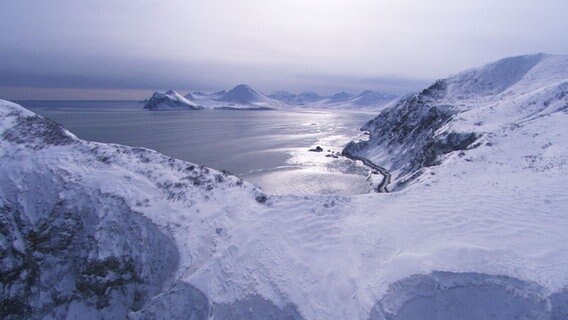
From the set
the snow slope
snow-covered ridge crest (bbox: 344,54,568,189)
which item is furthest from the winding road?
the snow slope

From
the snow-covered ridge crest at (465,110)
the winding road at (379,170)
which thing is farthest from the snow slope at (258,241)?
the winding road at (379,170)

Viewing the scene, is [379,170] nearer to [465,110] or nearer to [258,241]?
[465,110]

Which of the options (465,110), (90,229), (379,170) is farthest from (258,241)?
(465,110)

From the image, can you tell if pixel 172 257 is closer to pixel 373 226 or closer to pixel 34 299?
pixel 34 299

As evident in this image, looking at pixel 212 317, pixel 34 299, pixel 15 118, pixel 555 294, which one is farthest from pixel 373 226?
pixel 15 118

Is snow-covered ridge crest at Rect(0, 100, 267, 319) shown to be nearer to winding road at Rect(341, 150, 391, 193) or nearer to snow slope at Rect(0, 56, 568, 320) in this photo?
snow slope at Rect(0, 56, 568, 320)

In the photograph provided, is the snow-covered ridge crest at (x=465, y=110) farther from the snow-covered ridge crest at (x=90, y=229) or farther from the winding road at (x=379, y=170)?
the snow-covered ridge crest at (x=90, y=229)
